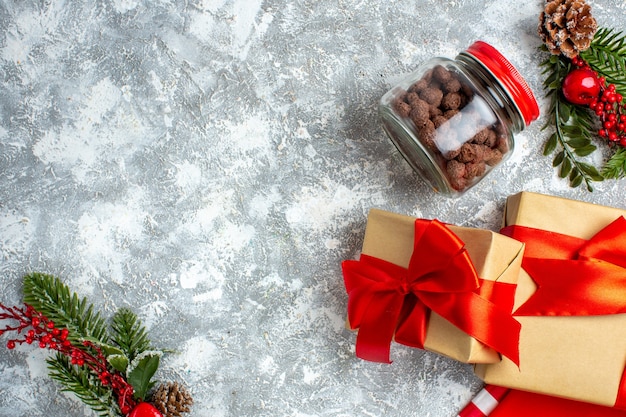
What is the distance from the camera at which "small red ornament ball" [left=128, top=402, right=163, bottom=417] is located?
3.39 feet

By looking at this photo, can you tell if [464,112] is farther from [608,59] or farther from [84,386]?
[84,386]

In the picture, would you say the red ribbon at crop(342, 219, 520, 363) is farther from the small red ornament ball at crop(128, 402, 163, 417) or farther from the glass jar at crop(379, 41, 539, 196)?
the small red ornament ball at crop(128, 402, 163, 417)

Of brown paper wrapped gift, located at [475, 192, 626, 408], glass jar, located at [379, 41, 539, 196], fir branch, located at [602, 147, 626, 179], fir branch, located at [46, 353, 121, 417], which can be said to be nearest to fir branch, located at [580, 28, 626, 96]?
fir branch, located at [602, 147, 626, 179]

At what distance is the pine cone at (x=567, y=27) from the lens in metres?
1.03

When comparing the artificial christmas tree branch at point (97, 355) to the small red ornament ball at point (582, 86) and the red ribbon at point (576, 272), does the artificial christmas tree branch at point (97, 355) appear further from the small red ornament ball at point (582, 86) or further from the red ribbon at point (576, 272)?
the small red ornament ball at point (582, 86)

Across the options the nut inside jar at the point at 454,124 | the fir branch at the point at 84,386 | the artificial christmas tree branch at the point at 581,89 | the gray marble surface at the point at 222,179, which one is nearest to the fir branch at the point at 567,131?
the artificial christmas tree branch at the point at 581,89

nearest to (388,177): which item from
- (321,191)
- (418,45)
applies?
(321,191)

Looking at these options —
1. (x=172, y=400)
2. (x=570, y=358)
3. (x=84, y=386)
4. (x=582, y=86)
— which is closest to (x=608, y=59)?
(x=582, y=86)

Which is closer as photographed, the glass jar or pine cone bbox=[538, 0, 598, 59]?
the glass jar

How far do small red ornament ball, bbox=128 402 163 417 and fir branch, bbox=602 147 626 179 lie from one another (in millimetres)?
1005

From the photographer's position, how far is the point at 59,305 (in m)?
1.07

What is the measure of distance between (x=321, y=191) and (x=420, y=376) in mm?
431

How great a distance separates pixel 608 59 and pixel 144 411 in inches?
44.8

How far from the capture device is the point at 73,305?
3.53 feet
